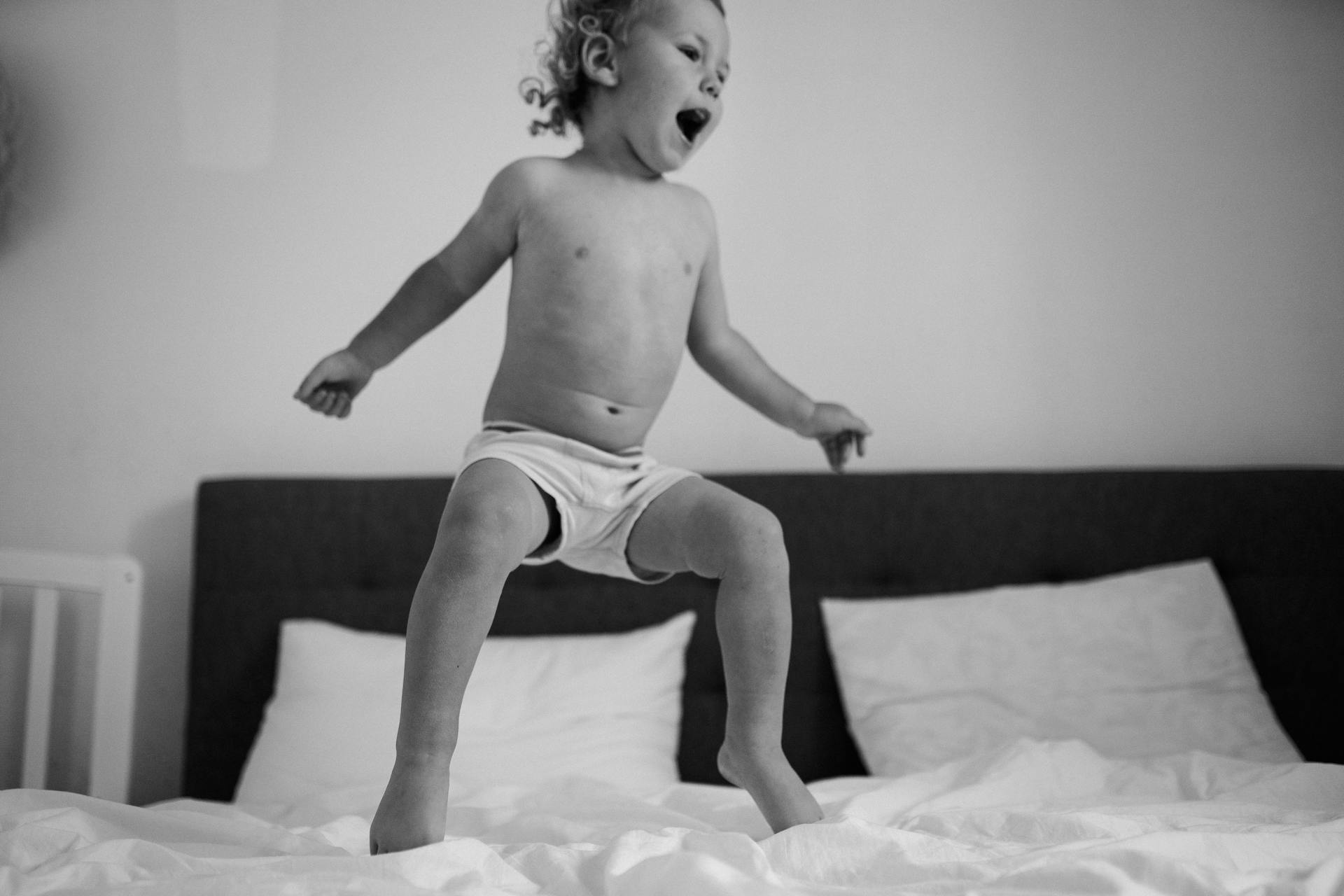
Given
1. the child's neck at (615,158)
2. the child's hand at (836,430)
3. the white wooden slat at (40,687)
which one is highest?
the child's neck at (615,158)

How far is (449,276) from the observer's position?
1.09 meters

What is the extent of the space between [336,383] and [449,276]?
145 millimetres

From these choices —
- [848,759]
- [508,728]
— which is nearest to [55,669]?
[508,728]

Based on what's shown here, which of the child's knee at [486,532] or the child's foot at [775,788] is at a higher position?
the child's knee at [486,532]

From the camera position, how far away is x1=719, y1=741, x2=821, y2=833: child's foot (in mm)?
974

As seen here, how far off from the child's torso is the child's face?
57 mm

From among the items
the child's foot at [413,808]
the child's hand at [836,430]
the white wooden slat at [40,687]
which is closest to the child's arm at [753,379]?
the child's hand at [836,430]

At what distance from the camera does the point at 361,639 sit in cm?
167

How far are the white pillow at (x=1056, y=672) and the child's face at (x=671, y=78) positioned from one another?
0.87 meters

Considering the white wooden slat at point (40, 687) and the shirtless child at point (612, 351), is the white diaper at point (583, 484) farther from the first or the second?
the white wooden slat at point (40, 687)

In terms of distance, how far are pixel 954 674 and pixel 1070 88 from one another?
1.06 m

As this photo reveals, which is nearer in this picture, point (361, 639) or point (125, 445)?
point (361, 639)

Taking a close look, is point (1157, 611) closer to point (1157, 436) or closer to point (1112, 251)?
point (1157, 436)

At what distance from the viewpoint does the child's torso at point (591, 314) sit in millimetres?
1049
